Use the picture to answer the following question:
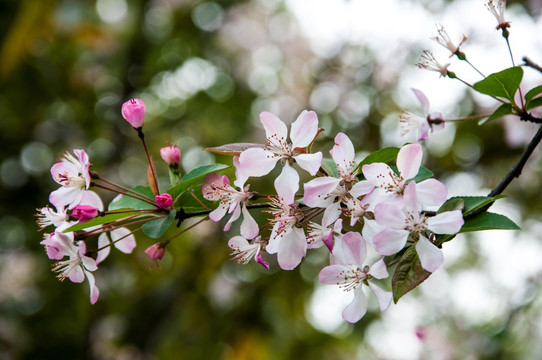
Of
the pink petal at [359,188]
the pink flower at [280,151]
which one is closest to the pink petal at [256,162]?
the pink flower at [280,151]

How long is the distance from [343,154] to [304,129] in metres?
0.06

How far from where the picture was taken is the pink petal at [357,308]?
2.29 feet

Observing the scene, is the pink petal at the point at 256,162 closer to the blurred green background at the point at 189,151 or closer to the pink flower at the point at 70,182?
the pink flower at the point at 70,182

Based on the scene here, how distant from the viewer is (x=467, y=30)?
2615mm

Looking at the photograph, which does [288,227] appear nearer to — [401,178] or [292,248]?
[292,248]

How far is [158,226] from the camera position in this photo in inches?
27.5

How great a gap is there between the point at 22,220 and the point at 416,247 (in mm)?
2791

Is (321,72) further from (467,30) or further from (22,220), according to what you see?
(22,220)

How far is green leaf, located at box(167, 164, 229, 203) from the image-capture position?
2.22 ft

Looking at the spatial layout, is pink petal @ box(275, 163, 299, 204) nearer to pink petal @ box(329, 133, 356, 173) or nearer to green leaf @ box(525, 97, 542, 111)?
pink petal @ box(329, 133, 356, 173)

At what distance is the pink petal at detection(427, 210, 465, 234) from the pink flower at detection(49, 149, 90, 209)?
46 centimetres

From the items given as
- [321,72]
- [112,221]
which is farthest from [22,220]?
[112,221]

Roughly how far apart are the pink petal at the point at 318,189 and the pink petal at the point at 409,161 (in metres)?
0.08

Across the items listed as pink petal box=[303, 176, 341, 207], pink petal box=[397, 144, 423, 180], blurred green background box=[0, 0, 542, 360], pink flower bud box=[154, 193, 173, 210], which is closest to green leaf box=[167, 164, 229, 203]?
pink flower bud box=[154, 193, 173, 210]
